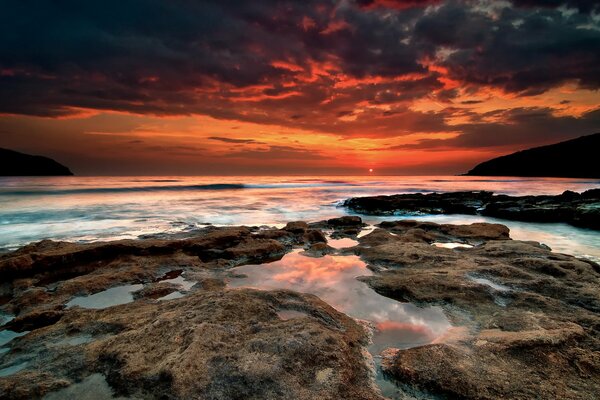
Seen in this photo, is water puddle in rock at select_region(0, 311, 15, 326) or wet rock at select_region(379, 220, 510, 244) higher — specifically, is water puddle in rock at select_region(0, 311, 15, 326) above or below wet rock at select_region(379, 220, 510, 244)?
below

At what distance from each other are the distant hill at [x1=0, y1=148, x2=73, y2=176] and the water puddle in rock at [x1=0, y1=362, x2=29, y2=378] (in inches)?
8399

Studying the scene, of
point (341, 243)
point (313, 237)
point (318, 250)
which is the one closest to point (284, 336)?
point (318, 250)

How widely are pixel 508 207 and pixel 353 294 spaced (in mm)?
19505

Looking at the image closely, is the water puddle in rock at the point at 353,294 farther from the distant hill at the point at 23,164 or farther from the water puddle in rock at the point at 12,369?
the distant hill at the point at 23,164

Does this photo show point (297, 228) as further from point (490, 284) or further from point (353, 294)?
point (490, 284)

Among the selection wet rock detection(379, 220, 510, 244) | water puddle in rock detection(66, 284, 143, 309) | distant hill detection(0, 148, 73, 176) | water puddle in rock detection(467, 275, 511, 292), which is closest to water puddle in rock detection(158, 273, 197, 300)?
water puddle in rock detection(66, 284, 143, 309)

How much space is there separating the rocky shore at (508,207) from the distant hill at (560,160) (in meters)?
127

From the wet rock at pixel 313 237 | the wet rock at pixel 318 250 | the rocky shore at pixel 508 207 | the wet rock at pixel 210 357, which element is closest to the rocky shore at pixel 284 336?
the wet rock at pixel 210 357

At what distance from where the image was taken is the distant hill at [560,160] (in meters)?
A: 119

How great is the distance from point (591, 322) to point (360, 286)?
3518 millimetres

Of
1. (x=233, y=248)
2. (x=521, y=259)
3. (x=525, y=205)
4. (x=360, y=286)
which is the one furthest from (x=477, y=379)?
(x=525, y=205)

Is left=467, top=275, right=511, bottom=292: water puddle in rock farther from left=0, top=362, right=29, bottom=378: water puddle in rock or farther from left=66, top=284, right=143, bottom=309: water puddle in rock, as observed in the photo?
left=0, top=362, right=29, bottom=378: water puddle in rock

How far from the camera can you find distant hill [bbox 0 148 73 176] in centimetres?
16212

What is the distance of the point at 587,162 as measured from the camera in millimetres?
118688
